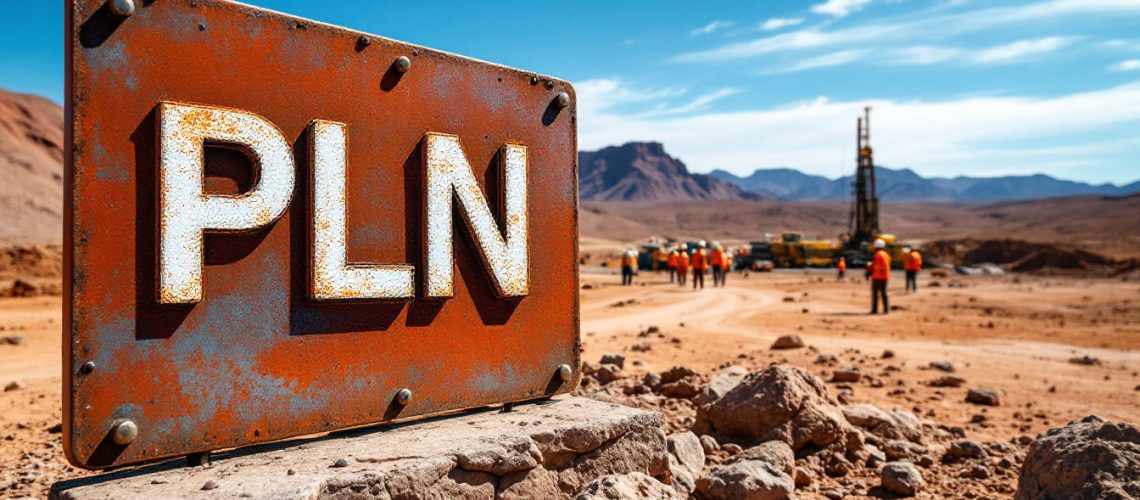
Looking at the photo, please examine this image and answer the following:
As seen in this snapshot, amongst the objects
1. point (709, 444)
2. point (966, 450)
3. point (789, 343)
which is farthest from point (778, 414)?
point (789, 343)

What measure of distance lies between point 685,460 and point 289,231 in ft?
8.49

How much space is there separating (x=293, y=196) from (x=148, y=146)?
484mm

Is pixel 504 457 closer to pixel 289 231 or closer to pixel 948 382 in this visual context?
pixel 289 231

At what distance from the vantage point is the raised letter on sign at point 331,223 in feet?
9.00

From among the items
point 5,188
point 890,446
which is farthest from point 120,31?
point 5,188

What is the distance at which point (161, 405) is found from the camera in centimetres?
248

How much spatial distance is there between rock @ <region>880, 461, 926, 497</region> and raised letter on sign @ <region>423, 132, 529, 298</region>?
8.54 ft

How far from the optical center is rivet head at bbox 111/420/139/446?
2381 mm

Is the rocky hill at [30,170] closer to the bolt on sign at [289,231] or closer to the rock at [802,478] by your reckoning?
the bolt on sign at [289,231]

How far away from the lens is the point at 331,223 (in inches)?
110

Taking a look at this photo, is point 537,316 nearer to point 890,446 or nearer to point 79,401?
point 79,401

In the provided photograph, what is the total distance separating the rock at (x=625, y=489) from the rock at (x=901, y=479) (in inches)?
79.7

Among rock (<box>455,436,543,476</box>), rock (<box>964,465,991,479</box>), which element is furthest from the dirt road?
rock (<box>455,436,543,476</box>)

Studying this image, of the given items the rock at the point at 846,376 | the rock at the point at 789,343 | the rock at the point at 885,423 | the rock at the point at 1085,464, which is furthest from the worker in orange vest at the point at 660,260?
the rock at the point at 1085,464
